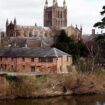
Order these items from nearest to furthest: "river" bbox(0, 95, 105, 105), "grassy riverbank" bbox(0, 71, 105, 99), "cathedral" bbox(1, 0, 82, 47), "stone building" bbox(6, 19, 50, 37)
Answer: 1. "river" bbox(0, 95, 105, 105)
2. "grassy riverbank" bbox(0, 71, 105, 99)
3. "cathedral" bbox(1, 0, 82, 47)
4. "stone building" bbox(6, 19, 50, 37)

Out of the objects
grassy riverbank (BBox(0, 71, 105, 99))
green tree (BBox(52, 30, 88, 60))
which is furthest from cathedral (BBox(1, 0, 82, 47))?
grassy riverbank (BBox(0, 71, 105, 99))

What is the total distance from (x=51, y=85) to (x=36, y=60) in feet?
41.8

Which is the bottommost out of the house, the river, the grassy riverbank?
the river

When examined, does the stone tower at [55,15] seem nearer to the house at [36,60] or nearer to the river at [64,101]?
the house at [36,60]

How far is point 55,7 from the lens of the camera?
162 metres

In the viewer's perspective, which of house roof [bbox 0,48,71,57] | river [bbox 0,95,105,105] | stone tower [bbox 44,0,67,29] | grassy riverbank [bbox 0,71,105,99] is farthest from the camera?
stone tower [bbox 44,0,67,29]

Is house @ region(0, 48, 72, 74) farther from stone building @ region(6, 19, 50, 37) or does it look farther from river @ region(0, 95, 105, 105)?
stone building @ region(6, 19, 50, 37)

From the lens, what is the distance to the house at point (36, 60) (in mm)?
A: 65375

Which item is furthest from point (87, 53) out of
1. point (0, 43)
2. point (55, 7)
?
point (55, 7)

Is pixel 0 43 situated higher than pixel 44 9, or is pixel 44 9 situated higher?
pixel 44 9

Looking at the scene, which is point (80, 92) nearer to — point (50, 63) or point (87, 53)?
point (50, 63)

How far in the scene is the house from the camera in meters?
65.4

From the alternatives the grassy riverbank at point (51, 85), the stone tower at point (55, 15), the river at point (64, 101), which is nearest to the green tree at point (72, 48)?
the grassy riverbank at point (51, 85)

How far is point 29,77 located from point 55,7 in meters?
112
